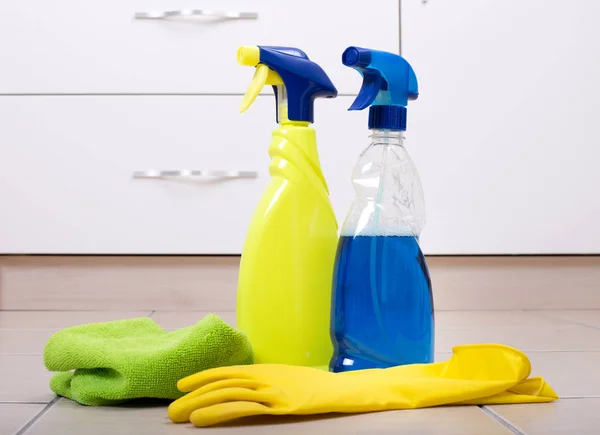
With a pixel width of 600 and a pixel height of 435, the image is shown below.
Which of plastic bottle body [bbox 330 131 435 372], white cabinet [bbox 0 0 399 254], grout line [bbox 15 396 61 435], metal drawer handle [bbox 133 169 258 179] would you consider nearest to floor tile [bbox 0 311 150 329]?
white cabinet [bbox 0 0 399 254]

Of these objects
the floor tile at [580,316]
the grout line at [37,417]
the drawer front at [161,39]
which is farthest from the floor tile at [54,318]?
the floor tile at [580,316]

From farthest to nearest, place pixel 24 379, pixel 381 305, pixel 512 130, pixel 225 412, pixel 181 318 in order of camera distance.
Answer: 1. pixel 512 130
2. pixel 181 318
3. pixel 24 379
4. pixel 381 305
5. pixel 225 412

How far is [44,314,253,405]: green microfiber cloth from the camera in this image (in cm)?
61

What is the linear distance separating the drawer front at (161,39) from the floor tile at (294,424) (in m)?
0.91

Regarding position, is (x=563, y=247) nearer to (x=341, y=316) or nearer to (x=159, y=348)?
(x=341, y=316)

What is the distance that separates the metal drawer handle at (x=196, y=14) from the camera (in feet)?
4.56

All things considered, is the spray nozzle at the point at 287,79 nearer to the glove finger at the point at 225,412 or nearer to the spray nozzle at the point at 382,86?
the spray nozzle at the point at 382,86

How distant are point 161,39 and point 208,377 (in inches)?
38.5

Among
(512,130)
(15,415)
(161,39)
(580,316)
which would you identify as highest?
(161,39)

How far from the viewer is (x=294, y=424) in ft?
1.87

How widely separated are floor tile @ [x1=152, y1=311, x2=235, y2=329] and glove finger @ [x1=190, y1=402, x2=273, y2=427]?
641 millimetres

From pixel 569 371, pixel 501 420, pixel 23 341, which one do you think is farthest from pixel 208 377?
pixel 23 341

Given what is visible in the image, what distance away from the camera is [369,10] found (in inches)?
55.6

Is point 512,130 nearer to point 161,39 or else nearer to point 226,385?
point 161,39
